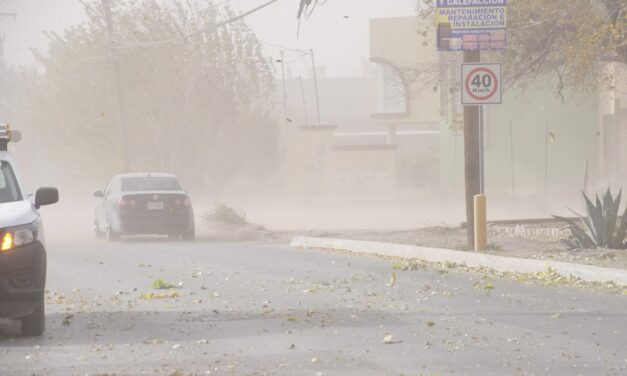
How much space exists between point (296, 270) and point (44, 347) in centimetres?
817

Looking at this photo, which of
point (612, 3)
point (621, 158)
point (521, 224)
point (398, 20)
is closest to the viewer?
point (612, 3)

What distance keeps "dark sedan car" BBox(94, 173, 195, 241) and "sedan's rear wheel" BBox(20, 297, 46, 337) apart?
1637 centimetres

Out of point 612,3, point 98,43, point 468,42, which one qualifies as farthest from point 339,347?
point 98,43

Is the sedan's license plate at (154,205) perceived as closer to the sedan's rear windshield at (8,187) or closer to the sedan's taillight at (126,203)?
the sedan's taillight at (126,203)

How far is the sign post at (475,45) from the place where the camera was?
18484 mm

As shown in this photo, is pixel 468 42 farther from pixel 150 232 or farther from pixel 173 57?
pixel 173 57

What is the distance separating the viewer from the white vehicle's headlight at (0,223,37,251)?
10.1 metres

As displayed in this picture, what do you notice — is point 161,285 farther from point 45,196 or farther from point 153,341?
point 153,341

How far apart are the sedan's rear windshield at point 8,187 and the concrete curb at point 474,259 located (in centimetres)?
694

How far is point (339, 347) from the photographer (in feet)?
31.5

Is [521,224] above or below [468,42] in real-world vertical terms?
below

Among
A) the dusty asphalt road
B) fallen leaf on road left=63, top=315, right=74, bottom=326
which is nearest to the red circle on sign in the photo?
the dusty asphalt road

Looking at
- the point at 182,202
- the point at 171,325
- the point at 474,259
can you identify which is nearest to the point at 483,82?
the point at 474,259

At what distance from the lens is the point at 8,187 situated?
1135 centimetres
